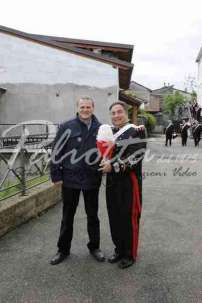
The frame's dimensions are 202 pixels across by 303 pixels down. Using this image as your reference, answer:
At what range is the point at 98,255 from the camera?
420 cm

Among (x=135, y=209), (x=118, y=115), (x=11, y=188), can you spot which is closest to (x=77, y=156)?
(x=118, y=115)

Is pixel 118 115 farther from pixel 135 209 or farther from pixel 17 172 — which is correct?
pixel 17 172

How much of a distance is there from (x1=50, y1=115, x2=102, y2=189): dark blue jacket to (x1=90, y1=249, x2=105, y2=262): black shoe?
804mm

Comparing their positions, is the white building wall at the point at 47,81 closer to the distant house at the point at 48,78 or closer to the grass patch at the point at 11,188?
the distant house at the point at 48,78

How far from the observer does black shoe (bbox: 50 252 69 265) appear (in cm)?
407

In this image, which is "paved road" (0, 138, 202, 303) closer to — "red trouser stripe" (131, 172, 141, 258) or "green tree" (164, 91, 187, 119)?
"red trouser stripe" (131, 172, 141, 258)

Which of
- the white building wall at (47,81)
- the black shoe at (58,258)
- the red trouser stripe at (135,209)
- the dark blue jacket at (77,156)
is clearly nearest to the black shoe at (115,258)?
the red trouser stripe at (135,209)

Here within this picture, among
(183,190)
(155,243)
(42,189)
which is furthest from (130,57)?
(155,243)

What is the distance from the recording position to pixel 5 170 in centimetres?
551

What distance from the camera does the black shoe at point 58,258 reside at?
4074 mm

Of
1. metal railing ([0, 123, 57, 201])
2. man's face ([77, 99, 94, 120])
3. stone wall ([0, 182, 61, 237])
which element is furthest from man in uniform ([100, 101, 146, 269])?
metal railing ([0, 123, 57, 201])

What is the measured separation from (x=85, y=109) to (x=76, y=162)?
590mm

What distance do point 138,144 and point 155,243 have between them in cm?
154

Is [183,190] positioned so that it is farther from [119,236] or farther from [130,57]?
[130,57]
